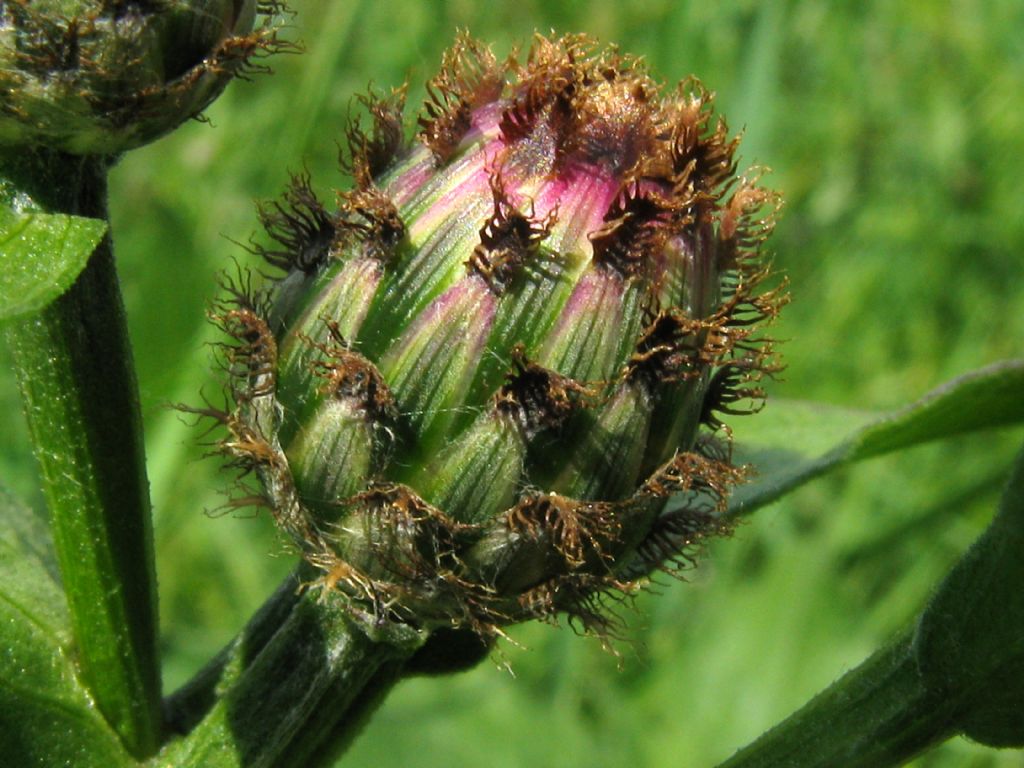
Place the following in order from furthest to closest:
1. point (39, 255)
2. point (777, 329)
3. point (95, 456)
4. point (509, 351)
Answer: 1. point (777, 329)
2. point (95, 456)
3. point (509, 351)
4. point (39, 255)

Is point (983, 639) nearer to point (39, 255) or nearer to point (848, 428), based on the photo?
point (848, 428)

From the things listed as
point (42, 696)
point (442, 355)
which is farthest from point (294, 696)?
point (442, 355)

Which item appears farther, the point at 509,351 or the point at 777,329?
the point at 777,329

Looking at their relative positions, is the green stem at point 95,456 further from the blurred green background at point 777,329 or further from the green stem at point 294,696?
the blurred green background at point 777,329

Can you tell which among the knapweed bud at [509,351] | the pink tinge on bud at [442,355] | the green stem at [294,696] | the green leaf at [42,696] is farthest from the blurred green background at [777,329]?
the pink tinge on bud at [442,355]

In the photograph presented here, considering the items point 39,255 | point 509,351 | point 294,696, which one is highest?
point 509,351

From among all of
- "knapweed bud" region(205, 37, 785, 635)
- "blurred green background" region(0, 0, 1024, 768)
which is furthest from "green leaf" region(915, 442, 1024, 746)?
"blurred green background" region(0, 0, 1024, 768)

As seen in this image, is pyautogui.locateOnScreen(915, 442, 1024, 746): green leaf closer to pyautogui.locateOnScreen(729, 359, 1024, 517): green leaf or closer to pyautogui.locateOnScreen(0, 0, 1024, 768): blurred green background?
pyautogui.locateOnScreen(729, 359, 1024, 517): green leaf
